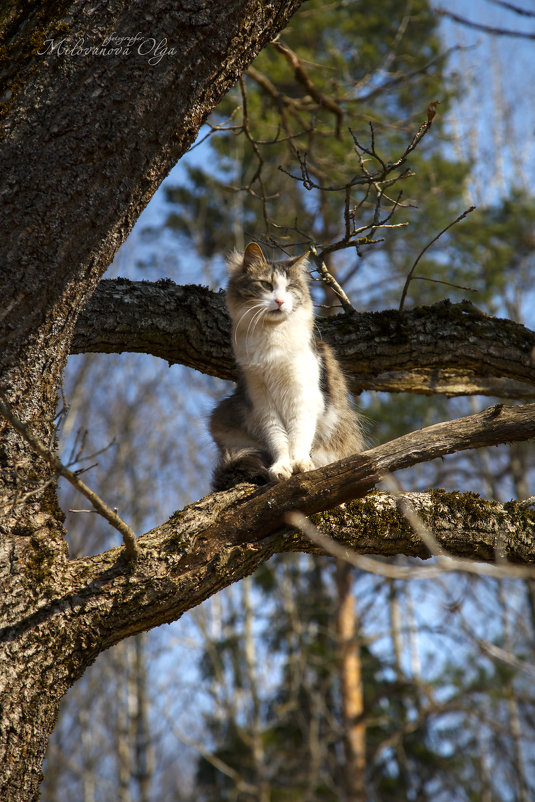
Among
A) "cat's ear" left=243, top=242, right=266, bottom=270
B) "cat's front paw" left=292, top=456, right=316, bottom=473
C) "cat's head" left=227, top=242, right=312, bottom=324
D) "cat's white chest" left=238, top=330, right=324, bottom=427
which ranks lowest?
"cat's front paw" left=292, top=456, right=316, bottom=473

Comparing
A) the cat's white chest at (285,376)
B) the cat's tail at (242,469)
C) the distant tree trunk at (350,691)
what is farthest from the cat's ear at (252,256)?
the distant tree trunk at (350,691)

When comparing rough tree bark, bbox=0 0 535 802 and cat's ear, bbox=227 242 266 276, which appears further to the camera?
cat's ear, bbox=227 242 266 276

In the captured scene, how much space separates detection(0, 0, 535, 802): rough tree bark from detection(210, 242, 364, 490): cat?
0.96 metres

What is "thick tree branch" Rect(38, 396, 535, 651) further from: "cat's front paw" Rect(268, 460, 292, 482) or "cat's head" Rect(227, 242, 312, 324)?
"cat's head" Rect(227, 242, 312, 324)

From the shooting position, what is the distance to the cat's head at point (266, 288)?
146 inches

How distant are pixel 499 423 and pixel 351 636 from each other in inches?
275

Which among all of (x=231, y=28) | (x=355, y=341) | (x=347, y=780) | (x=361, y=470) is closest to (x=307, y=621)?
(x=347, y=780)

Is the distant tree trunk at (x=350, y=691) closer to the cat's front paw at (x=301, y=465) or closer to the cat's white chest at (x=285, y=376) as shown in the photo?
the cat's white chest at (x=285, y=376)

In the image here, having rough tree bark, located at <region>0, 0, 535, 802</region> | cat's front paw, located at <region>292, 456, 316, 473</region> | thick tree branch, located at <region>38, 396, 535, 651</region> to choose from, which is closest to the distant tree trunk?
cat's front paw, located at <region>292, 456, 316, 473</region>

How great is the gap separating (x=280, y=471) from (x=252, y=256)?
1.47 metres

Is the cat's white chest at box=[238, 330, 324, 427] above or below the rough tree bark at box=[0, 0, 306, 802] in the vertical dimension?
above

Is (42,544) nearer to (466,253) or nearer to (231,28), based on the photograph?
(231,28)

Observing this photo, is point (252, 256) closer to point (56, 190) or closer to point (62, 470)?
point (56, 190)

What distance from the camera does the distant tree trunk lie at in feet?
26.0
